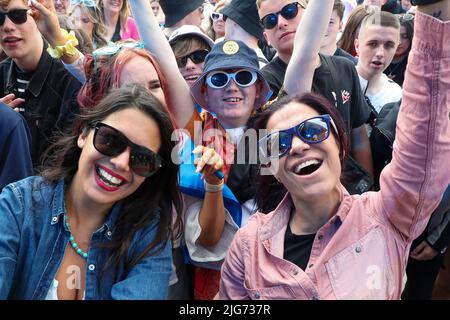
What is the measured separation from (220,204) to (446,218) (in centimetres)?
126

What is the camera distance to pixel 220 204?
2.00 meters

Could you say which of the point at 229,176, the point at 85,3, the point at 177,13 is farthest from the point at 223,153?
the point at 85,3

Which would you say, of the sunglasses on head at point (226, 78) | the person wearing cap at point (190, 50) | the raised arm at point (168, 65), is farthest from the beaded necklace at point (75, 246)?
the person wearing cap at point (190, 50)

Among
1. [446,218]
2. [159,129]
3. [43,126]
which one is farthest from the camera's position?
[43,126]

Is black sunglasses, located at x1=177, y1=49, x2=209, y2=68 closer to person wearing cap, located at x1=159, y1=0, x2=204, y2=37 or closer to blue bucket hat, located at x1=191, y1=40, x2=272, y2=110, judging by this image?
blue bucket hat, located at x1=191, y1=40, x2=272, y2=110

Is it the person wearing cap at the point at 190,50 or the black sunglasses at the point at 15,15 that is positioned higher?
the black sunglasses at the point at 15,15

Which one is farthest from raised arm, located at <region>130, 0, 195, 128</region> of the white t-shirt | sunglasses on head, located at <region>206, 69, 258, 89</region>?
the white t-shirt

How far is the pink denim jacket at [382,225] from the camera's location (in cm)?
137

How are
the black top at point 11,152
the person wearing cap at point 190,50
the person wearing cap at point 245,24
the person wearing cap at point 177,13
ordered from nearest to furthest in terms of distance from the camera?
the black top at point 11,152 → the person wearing cap at point 190,50 → the person wearing cap at point 245,24 → the person wearing cap at point 177,13

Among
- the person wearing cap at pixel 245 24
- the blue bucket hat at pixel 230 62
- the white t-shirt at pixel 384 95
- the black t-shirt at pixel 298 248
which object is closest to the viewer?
the black t-shirt at pixel 298 248

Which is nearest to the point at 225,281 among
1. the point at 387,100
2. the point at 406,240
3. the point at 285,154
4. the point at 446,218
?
the point at 285,154

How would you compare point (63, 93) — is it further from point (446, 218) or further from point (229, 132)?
point (446, 218)

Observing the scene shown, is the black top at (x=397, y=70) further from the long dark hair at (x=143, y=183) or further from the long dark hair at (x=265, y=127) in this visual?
the long dark hair at (x=143, y=183)

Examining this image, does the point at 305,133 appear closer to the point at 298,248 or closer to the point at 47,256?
the point at 298,248
